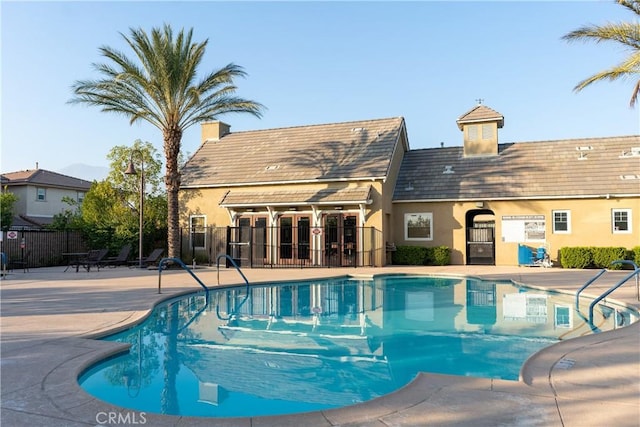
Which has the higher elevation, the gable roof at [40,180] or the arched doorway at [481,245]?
the gable roof at [40,180]

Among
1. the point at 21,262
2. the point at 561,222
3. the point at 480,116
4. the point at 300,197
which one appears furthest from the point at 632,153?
the point at 21,262

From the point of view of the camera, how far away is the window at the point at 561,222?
2114 cm

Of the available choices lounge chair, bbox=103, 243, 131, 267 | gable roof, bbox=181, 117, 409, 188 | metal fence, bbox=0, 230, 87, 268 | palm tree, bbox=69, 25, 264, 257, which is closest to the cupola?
gable roof, bbox=181, 117, 409, 188

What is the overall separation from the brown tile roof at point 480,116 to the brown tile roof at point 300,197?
23.2 feet

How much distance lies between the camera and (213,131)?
30.0m

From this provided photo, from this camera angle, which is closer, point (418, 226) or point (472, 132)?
point (418, 226)

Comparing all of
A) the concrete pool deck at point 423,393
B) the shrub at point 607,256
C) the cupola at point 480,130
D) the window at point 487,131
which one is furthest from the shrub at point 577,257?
the concrete pool deck at point 423,393

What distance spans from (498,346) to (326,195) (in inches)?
606

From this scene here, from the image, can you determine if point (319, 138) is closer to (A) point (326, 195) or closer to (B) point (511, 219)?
(A) point (326, 195)

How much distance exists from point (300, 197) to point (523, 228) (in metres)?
10.8

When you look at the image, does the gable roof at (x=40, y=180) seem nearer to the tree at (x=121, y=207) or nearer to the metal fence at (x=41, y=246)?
the tree at (x=121, y=207)

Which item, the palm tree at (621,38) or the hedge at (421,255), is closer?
the palm tree at (621,38)

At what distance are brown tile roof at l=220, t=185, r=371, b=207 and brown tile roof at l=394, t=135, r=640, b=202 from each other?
2982 mm

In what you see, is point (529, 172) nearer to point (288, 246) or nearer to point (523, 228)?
point (523, 228)
